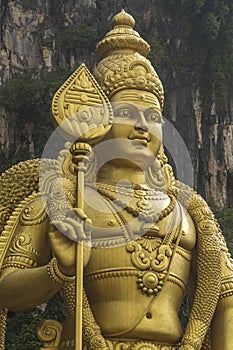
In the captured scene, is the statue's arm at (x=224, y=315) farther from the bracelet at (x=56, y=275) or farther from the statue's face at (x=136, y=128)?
the bracelet at (x=56, y=275)

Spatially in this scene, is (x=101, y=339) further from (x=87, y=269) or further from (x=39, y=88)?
(x=39, y=88)

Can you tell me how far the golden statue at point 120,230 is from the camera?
167 inches

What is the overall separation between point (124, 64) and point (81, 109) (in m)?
0.86

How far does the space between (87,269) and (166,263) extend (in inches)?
17.4

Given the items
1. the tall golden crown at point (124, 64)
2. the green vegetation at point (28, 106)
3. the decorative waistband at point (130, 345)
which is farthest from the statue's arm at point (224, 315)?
the green vegetation at point (28, 106)

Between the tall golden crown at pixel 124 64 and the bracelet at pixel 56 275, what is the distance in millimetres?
1289

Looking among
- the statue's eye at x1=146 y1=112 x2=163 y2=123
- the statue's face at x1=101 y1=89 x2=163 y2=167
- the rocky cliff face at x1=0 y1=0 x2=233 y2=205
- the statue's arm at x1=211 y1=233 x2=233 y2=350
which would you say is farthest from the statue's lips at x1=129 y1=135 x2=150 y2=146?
the rocky cliff face at x1=0 y1=0 x2=233 y2=205

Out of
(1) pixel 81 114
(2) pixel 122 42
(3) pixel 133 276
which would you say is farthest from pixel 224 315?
(2) pixel 122 42

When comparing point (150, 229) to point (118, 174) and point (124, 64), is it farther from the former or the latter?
point (124, 64)

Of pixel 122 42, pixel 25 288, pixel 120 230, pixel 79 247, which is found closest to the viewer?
pixel 79 247

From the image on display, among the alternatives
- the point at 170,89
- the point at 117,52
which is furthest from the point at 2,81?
the point at 117,52

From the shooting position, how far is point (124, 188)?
4.75 m

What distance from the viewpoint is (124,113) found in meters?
4.76

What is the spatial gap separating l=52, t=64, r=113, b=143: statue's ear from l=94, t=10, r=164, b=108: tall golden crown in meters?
0.62
